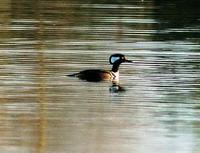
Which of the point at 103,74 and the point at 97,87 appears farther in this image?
the point at 103,74

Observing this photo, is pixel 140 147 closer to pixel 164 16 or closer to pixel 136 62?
pixel 136 62

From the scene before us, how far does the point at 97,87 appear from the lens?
66.7ft

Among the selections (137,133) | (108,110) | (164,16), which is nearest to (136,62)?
(108,110)

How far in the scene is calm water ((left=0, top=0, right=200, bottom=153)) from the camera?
1419 centimetres

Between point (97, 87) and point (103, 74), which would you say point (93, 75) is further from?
point (97, 87)

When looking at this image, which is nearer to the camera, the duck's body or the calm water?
the calm water

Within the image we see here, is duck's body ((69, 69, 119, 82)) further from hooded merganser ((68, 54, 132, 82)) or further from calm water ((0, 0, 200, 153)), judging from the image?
calm water ((0, 0, 200, 153))

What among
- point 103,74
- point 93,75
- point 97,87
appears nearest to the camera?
point 97,87

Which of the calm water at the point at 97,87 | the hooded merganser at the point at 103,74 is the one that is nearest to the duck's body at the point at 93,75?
the hooded merganser at the point at 103,74

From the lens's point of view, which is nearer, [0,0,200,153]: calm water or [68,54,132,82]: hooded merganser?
[0,0,200,153]: calm water

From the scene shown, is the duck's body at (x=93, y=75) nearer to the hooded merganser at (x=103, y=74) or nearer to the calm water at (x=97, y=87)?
the hooded merganser at (x=103, y=74)

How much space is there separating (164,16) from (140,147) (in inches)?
1036

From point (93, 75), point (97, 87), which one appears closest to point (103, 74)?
point (93, 75)

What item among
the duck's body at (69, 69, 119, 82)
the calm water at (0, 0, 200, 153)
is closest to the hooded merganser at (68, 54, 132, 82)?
the duck's body at (69, 69, 119, 82)
